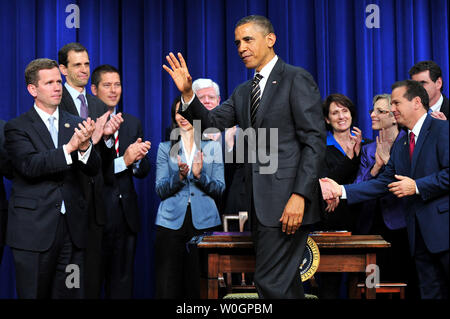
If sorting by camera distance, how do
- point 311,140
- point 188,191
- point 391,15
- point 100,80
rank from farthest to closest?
1. point 391,15
2. point 100,80
3. point 188,191
4. point 311,140

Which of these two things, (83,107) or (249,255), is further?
(83,107)

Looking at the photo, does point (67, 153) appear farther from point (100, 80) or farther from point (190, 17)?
point (190, 17)

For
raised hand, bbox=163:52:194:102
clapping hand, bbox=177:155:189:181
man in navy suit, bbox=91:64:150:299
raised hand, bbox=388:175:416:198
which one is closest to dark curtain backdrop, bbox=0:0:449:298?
man in navy suit, bbox=91:64:150:299

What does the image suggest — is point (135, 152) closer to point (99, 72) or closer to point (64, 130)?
point (64, 130)

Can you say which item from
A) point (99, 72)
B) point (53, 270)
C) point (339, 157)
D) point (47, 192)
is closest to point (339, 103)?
point (339, 157)

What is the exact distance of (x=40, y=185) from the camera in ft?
11.0

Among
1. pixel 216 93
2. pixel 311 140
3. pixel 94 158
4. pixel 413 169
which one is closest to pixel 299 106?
pixel 311 140

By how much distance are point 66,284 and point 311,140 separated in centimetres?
168

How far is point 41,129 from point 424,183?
2137 mm

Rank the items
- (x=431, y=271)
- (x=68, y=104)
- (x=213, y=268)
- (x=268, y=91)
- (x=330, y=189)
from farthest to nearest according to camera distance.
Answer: (x=68, y=104) < (x=330, y=189) < (x=213, y=268) < (x=431, y=271) < (x=268, y=91)

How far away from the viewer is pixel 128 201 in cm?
423

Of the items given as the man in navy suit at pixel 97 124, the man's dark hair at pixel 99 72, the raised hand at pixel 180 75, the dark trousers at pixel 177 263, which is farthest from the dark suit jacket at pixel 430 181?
the man's dark hair at pixel 99 72

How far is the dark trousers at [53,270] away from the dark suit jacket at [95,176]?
1.48 feet

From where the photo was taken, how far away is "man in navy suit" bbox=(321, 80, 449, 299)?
2998 millimetres
